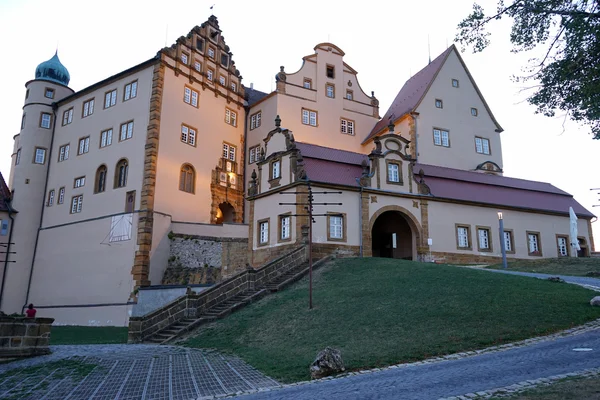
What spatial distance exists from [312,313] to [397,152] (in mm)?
16062

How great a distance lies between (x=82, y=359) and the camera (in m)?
14.1

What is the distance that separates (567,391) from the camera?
24.5 ft

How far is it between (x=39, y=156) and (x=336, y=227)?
30.0 meters

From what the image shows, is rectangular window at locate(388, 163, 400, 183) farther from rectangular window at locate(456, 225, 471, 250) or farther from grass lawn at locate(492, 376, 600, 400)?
grass lawn at locate(492, 376, 600, 400)

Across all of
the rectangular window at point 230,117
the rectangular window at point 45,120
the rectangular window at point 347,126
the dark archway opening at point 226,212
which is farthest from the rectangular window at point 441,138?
the rectangular window at point 45,120

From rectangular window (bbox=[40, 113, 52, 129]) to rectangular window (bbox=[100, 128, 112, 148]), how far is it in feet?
27.4

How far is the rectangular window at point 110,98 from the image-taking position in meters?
39.9

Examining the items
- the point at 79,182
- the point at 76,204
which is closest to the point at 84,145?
the point at 79,182

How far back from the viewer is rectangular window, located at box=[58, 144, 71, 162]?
42281mm

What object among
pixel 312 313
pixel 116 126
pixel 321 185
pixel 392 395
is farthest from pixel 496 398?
pixel 116 126

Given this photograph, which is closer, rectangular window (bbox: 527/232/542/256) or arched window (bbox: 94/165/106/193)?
rectangular window (bbox: 527/232/542/256)

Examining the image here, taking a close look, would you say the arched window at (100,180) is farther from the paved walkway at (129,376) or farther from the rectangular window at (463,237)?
the rectangular window at (463,237)

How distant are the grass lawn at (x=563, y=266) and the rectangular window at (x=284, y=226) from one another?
11.6 meters

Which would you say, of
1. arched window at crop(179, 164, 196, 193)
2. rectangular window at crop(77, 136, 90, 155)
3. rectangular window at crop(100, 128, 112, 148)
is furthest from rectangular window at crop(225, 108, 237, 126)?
rectangular window at crop(77, 136, 90, 155)
